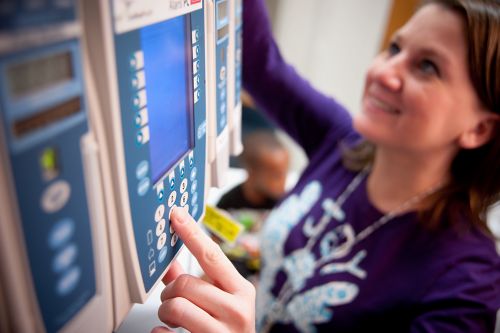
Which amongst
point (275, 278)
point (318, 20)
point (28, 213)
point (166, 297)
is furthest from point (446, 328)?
point (318, 20)

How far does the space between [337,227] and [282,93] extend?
1.16 feet

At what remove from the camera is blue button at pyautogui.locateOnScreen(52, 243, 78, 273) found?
241mm

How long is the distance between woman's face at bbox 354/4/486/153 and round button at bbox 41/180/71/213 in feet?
2.28

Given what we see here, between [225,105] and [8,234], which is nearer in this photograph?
[8,234]

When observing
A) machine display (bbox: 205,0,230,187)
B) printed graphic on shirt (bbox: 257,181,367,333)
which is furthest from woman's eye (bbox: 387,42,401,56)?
machine display (bbox: 205,0,230,187)

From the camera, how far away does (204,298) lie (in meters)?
0.38

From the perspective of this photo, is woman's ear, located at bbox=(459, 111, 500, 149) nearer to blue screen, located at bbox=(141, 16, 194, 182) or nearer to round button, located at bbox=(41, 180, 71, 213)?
blue screen, located at bbox=(141, 16, 194, 182)

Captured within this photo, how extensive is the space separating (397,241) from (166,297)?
60 centimetres

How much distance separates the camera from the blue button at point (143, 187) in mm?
313

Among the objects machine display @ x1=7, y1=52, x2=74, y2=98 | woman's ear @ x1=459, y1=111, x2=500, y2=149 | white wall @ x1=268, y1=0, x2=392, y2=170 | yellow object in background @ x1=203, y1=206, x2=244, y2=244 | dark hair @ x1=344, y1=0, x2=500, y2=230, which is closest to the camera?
machine display @ x1=7, y1=52, x2=74, y2=98

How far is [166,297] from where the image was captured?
403mm

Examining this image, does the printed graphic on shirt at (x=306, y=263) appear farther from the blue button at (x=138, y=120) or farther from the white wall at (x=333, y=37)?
the white wall at (x=333, y=37)

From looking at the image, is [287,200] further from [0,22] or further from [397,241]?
[0,22]

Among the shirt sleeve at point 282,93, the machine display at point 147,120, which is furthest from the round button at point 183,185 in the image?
the shirt sleeve at point 282,93
